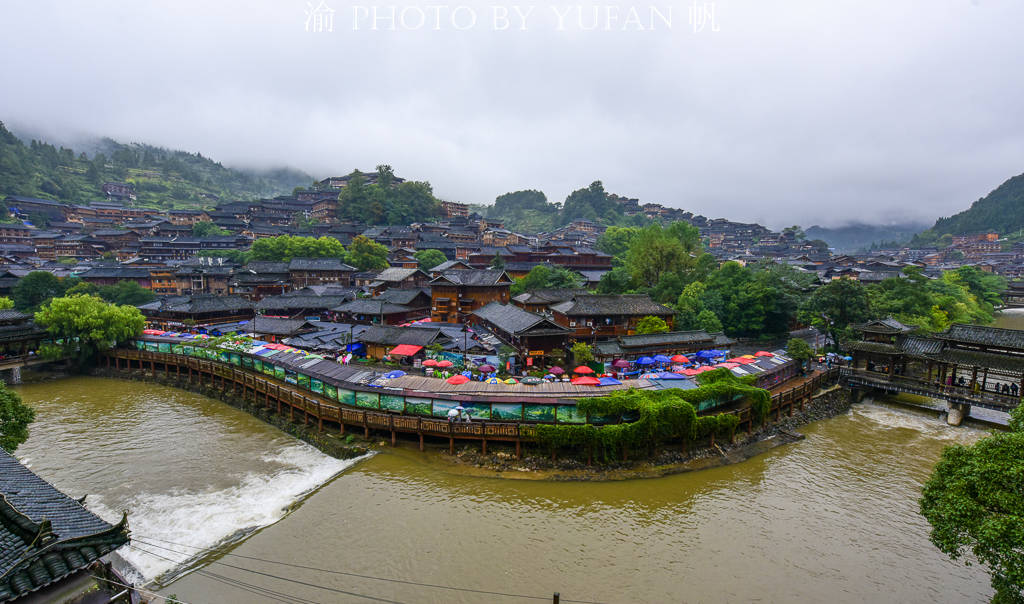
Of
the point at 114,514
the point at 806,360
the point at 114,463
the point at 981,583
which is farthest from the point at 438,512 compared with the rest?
the point at 806,360

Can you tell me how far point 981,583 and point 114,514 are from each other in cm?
3402

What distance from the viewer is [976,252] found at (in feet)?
378

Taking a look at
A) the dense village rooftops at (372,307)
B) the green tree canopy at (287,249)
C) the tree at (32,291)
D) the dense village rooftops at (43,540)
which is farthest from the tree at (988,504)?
the green tree canopy at (287,249)

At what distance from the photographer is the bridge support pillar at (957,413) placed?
92.3 ft

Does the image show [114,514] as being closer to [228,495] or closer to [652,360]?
[228,495]

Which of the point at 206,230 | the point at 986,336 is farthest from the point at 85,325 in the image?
the point at 986,336

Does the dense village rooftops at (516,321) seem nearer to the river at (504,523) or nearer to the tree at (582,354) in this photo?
the tree at (582,354)

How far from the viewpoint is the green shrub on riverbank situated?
853 inches

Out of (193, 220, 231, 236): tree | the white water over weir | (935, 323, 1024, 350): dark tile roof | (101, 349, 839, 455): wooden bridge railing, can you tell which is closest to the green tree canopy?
(193, 220, 231, 236): tree

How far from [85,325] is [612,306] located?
45.9m

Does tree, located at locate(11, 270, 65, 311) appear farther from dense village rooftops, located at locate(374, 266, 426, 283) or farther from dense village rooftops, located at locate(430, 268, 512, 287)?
dense village rooftops, located at locate(430, 268, 512, 287)

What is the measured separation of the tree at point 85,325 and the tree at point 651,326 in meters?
45.4

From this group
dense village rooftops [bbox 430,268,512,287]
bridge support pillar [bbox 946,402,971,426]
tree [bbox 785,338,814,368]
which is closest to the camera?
bridge support pillar [bbox 946,402,971,426]

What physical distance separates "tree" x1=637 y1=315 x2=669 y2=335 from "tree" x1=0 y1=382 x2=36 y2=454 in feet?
124
